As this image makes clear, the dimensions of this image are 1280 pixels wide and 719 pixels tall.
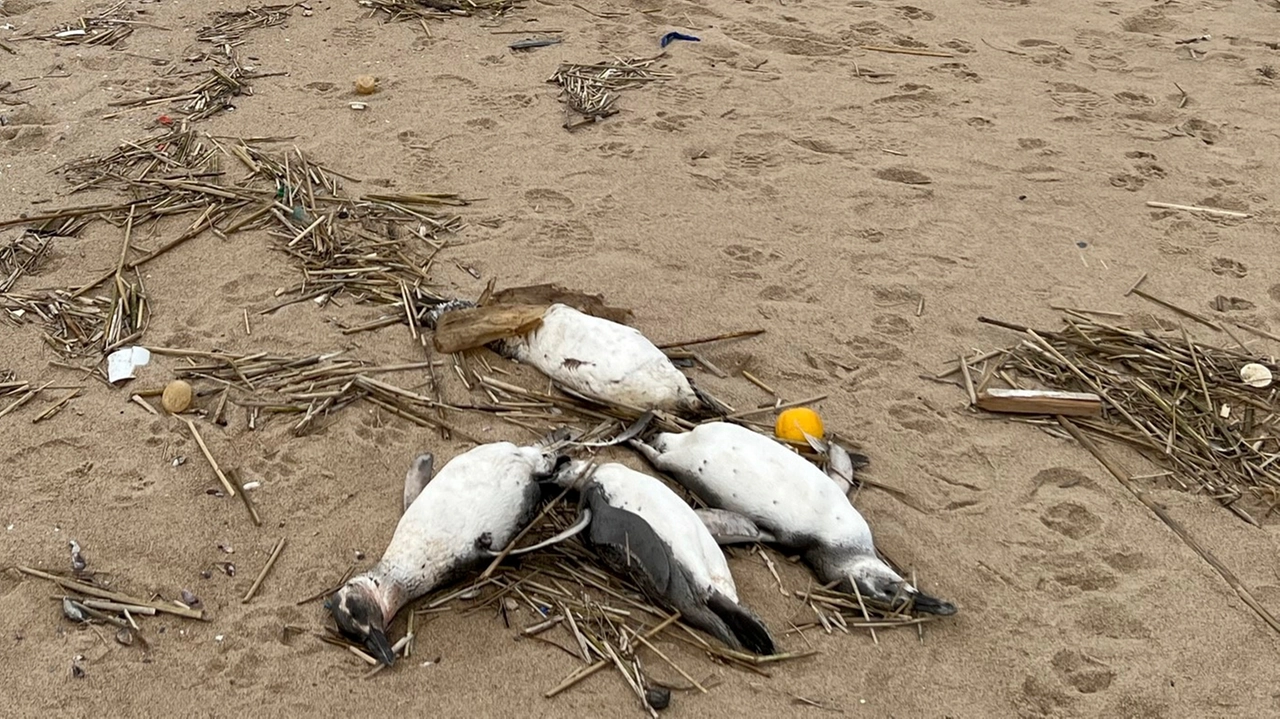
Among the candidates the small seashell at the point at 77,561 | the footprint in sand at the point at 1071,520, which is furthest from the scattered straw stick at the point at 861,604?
the small seashell at the point at 77,561

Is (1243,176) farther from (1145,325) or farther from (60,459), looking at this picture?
(60,459)

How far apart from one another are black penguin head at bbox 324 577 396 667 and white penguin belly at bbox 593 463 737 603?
62cm

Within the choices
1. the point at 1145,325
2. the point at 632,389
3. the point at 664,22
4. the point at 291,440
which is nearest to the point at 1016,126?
the point at 1145,325

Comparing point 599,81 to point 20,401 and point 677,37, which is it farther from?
point 20,401

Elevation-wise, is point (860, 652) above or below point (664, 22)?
below

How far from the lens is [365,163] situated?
4.39 metres

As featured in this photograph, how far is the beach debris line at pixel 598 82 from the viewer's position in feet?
15.9

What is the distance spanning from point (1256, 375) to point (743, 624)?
6.90 feet

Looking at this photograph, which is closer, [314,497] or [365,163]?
[314,497]

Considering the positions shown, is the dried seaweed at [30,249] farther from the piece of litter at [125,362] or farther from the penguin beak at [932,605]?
the penguin beak at [932,605]

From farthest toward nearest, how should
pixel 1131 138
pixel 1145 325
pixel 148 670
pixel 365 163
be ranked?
pixel 1131 138 → pixel 365 163 → pixel 1145 325 → pixel 148 670

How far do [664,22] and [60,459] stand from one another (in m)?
4.08

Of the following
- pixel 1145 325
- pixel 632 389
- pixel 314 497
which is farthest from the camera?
pixel 1145 325

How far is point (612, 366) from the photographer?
3068 millimetres
